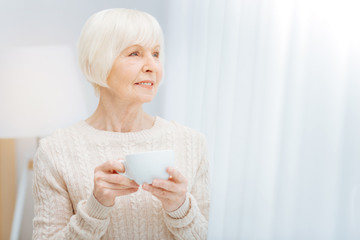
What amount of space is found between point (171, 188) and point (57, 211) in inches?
14.1

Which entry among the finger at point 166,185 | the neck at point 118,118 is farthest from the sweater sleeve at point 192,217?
the neck at point 118,118

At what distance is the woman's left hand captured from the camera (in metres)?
0.87

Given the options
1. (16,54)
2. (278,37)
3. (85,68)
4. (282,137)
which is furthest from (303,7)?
(16,54)

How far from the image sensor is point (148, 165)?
0.83 metres

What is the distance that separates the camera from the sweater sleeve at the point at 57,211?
100cm

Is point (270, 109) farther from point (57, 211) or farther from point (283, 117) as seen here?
point (57, 211)

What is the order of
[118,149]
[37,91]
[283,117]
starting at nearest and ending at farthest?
[283,117], [118,149], [37,91]

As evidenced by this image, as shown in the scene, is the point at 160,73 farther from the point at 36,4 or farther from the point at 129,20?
the point at 36,4

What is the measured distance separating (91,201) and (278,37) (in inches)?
22.7

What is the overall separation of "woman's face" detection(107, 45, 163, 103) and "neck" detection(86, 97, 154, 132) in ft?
0.21

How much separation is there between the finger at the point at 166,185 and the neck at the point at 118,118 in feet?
1.06

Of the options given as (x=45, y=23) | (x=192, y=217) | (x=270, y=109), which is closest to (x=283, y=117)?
(x=270, y=109)

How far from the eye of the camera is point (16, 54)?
75.5 inches

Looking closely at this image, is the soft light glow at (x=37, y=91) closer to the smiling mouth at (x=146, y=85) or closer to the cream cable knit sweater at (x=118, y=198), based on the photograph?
the cream cable knit sweater at (x=118, y=198)
